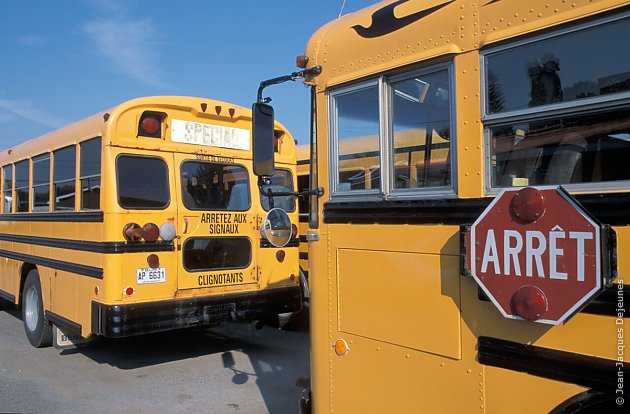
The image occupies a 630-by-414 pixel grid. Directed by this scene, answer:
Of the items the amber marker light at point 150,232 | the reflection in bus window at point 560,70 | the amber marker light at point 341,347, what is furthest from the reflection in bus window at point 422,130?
the amber marker light at point 150,232

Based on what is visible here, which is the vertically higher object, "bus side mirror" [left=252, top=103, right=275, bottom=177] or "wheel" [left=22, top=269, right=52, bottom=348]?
"bus side mirror" [left=252, top=103, right=275, bottom=177]

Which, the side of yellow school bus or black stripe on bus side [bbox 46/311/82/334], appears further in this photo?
black stripe on bus side [bbox 46/311/82/334]

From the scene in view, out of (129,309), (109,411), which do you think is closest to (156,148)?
(129,309)

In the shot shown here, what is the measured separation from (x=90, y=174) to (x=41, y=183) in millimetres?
1632

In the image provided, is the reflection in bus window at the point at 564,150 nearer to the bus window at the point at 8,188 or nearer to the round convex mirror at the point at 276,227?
the round convex mirror at the point at 276,227

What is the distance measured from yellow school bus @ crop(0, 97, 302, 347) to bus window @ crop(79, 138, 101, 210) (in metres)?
0.02

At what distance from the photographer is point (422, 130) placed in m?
2.29

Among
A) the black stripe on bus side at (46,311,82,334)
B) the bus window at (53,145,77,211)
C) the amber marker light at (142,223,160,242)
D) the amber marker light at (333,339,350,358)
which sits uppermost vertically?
the bus window at (53,145,77,211)

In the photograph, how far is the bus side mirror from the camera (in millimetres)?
2688

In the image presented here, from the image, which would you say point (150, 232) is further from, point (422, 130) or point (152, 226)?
point (422, 130)

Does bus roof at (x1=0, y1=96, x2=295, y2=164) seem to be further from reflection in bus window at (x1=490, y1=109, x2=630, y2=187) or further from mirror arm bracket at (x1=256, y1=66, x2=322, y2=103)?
reflection in bus window at (x1=490, y1=109, x2=630, y2=187)

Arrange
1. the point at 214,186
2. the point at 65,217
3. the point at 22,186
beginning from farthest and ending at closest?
the point at 22,186 < the point at 214,186 < the point at 65,217

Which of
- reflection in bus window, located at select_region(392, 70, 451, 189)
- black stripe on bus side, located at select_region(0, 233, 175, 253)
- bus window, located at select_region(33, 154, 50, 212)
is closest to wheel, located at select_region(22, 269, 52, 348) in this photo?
black stripe on bus side, located at select_region(0, 233, 175, 253)

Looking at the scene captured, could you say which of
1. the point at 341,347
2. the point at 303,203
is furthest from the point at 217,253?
the point at 341,347
